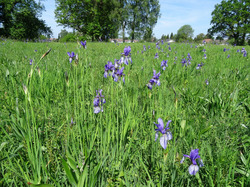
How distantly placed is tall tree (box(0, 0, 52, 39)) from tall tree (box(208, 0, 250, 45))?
4110 cm

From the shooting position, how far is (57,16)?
33.5 m

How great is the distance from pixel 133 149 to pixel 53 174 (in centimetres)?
59

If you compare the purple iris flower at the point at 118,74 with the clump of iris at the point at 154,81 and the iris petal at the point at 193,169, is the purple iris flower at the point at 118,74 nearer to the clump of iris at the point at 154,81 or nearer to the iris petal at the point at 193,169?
the clump of iris at the point at 154,81

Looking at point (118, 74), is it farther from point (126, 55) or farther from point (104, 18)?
point (104, 18)

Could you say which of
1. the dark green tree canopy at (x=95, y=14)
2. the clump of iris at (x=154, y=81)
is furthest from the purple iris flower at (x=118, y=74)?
the dark green tree canopy at (x=95, y=14)

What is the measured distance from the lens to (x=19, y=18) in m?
31.5

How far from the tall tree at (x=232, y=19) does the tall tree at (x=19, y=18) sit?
41105 millimetres

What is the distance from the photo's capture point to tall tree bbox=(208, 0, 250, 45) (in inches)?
1572

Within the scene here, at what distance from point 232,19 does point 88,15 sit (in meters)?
33.6

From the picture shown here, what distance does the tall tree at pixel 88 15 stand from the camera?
32750 millimetres

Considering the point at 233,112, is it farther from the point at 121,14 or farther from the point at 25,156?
the point at 121,14

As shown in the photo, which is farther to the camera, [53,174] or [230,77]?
[230,77]

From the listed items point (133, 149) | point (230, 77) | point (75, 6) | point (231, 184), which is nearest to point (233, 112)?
point (231, 184)

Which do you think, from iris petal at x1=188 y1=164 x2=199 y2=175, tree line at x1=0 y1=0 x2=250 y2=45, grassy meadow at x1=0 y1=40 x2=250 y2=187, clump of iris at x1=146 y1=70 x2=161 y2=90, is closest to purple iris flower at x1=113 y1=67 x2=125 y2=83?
grassy meadow at x1=0 y1=40 x2=250 y2=187
